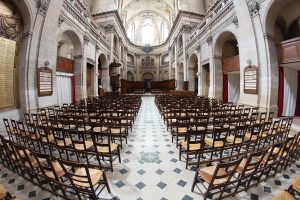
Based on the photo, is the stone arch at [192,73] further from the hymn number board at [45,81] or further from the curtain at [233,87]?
the hymn number board at [45,81]

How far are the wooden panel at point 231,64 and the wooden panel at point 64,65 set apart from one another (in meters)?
12.0

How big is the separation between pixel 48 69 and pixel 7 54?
206 cm

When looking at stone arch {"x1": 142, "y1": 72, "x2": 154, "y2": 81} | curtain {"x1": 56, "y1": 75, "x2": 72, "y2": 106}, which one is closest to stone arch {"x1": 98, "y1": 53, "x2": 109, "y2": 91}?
curtain {"x1": 56, "y1": 75, "x2": 72, "y2": 106}

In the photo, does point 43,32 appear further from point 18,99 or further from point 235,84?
point 235,84

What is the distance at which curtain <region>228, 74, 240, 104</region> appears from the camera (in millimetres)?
12977

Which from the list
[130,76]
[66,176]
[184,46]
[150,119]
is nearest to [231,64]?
[150,119]

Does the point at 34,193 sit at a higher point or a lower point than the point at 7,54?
lower

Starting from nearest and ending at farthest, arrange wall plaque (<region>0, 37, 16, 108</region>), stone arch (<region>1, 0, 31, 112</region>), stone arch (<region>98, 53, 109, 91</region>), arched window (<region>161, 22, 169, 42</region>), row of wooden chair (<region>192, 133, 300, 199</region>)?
row of wooden chair (<region>192, 133, 300, 199</region>) → wall plaque (<region>0, 37, 16, 108</region>) → stone arch (<region>1, 0, 31, 112</region>) → stone arch (<region>98, 53, 109, 91</region>) → arched window (<region>161, 22, 169, 42</region>)

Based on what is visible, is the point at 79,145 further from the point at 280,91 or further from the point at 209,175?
the point at 280,91

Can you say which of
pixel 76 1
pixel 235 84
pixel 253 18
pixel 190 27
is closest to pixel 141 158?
pixel 253 18

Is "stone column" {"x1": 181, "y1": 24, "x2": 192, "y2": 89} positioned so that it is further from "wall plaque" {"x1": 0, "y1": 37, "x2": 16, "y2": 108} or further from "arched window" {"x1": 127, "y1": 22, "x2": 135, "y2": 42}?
"wall plaque" {"x1": 0, "y1": 37, "x2": 16, "y2": 108}

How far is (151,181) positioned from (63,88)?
10709mm

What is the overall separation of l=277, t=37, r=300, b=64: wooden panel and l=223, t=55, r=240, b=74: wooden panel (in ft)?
10.6

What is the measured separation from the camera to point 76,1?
11883 millimetres
